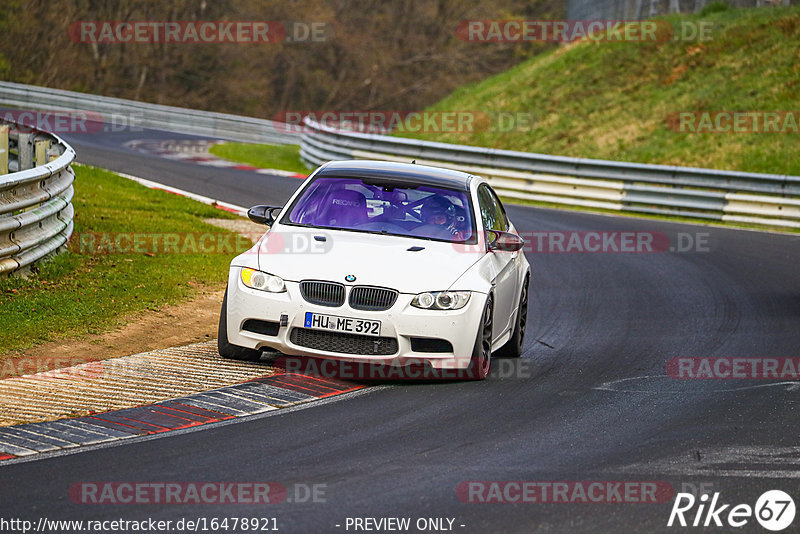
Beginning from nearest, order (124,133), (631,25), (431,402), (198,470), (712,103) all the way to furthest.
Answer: (198,470) → (431,402) → (712,103) → (124,133) → (631,25)

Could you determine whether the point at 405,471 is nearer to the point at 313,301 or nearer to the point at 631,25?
the point at 313,301

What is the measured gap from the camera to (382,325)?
26.4 feet

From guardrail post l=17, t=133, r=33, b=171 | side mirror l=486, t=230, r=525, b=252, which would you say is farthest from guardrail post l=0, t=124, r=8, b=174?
side mirror l=486, t=230, r=525, b=252

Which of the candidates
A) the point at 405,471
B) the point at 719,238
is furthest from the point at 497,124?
the point at 405,471

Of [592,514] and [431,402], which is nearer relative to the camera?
[592,514]

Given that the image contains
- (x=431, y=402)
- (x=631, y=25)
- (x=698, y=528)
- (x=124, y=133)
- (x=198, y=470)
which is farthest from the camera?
(x=631, y=25)

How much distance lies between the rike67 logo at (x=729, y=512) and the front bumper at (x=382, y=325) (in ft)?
8.65

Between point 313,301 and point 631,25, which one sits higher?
point 631,25

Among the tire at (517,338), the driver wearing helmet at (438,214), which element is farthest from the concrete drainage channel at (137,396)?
the tire at (517,338)

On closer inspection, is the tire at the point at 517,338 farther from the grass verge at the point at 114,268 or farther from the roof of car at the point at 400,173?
the grass verge at the point at 114,268

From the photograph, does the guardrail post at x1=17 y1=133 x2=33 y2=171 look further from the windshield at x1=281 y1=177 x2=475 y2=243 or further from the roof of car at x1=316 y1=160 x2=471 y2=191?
the windshield at x1=281 y1=177 x2=475 y2=243

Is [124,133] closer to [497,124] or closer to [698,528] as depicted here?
[497,124]

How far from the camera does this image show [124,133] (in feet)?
107

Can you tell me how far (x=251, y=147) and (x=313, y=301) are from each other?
25.2 meters
